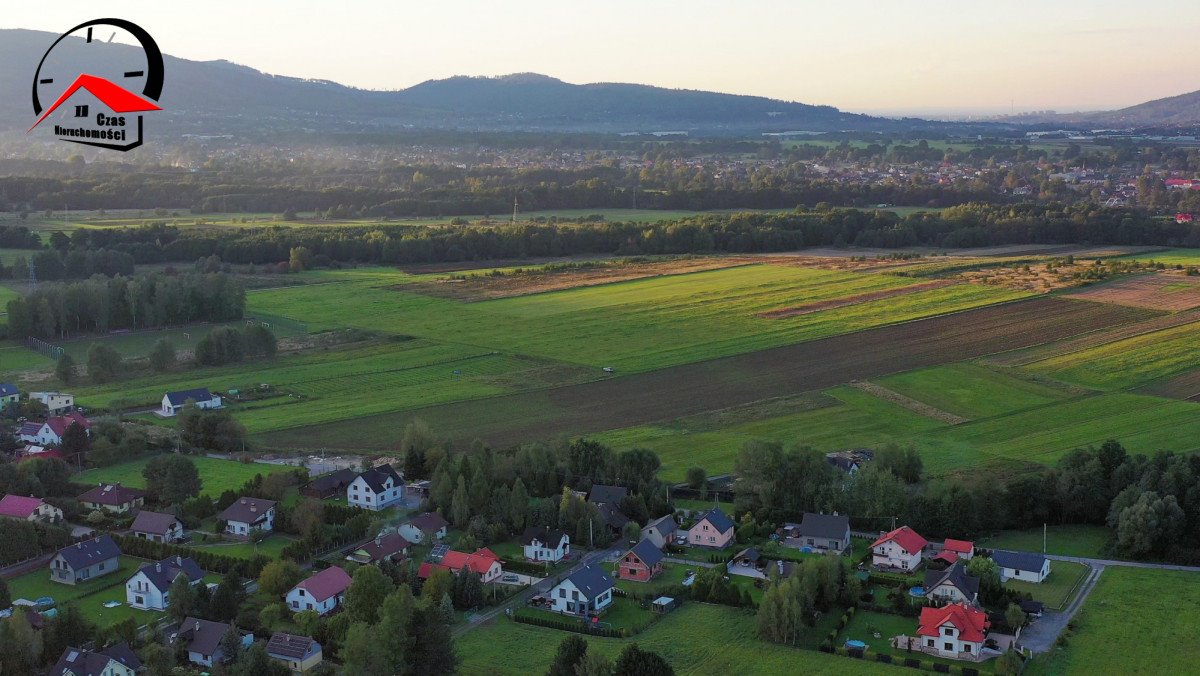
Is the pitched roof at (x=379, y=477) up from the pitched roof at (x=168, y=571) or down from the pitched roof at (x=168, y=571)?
up

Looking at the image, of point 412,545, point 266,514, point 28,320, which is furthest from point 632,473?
point 28,320

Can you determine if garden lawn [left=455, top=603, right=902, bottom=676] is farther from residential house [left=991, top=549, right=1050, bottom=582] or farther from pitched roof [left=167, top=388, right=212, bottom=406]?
pitched roof [left=167, top=388, right=212, bottom=406]

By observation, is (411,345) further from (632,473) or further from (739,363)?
(632,473)

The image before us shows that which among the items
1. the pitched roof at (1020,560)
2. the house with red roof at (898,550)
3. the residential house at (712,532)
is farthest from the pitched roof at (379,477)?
the pitched roof at (1020,560)

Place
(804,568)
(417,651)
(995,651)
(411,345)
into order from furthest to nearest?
(411,345)
(804,568)
(995,651)
(417,651)

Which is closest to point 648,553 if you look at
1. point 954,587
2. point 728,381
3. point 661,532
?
point 661,532

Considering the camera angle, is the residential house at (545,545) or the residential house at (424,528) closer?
the residential house at (545,545)

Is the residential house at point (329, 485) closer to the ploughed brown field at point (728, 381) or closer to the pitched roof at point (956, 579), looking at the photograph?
the ploughed brown field at point (728, 381)
